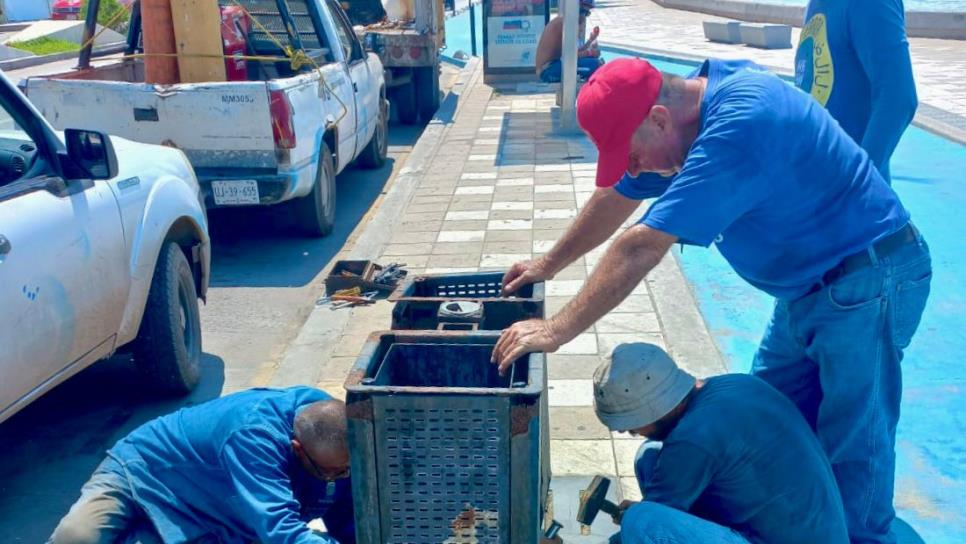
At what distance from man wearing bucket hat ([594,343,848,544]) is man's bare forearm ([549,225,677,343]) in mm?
241

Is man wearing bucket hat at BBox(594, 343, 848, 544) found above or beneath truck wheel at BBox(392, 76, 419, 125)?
above

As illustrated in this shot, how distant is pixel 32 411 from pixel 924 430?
14.2ft

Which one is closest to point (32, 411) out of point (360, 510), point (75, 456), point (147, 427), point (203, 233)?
point (75, 456)

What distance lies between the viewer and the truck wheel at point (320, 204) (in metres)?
7.17

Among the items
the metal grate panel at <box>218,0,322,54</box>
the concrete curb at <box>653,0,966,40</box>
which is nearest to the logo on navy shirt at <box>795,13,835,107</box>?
the metal grate panel at <box>218,0,322,54</box>

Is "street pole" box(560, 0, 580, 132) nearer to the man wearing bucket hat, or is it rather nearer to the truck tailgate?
the truck tailgate

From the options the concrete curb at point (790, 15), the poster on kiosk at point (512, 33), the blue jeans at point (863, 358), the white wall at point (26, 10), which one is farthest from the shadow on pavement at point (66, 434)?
the white wall at point (26, 10)

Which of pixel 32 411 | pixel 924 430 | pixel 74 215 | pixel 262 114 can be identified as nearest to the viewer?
pixel 74 215

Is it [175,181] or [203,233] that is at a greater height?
[175,181]

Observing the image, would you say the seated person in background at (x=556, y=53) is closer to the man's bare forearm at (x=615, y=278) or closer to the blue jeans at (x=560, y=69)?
the blue jeans at (x=560, y=69)

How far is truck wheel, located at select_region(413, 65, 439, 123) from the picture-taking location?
41.6ft

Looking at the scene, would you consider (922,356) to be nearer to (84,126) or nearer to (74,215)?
(74,215)

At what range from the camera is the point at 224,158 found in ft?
21.2

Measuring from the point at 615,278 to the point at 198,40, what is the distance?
5.49m
